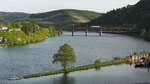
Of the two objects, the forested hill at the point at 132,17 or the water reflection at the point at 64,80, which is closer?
the water reflection at the point at 64,80

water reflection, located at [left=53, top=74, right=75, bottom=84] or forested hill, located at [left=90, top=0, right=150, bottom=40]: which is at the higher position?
forested hill, located at [left=90, top=0, right=150, bottom=40]

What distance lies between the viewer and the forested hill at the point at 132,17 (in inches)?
5615

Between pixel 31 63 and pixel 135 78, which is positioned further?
pixel 31 63

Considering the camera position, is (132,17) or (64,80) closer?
(64,80)

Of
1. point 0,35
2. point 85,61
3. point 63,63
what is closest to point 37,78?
point 63,63

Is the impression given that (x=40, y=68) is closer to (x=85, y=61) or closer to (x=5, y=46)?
(x=85, y=61)

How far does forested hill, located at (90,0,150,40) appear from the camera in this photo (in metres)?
143

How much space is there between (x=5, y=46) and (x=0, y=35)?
10.8 metres

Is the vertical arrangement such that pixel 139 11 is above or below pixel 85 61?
above

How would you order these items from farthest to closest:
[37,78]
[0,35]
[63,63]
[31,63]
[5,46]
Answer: [0,35]
[5,46]
[31,63]
[63,63]
[37,78]

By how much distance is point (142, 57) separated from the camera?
206 ft

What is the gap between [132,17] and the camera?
163m

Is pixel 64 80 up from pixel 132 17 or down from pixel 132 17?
down

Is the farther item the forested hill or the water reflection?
the forested hill
